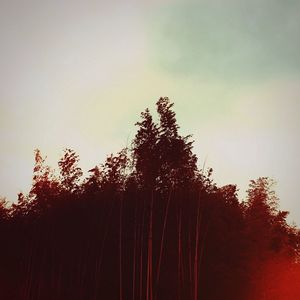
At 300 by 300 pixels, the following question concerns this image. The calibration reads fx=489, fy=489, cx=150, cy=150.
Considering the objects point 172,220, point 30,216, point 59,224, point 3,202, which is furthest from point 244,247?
point 3,202

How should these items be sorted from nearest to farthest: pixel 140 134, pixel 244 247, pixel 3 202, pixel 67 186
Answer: pixel 140 134 → pixel 244 247 → pixel 67 186 → pixel 3 202

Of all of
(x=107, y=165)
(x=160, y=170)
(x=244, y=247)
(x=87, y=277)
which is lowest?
(x=87, y=277)

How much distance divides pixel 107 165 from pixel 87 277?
502 cm

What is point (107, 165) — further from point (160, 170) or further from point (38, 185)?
point (160, 170)

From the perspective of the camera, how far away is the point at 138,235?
46.2 ft

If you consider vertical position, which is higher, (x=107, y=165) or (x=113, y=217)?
(x=107, y=165)

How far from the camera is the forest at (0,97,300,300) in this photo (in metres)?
14.7

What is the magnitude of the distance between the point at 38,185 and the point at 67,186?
1266 mm

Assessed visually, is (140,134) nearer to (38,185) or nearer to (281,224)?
(38,185)

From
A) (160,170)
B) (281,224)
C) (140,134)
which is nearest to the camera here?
(160,170)

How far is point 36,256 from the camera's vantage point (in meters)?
15.7

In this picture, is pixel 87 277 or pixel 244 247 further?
pixel 244 247

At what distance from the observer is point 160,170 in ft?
47.9

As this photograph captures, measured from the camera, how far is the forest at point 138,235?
14.7 metres
